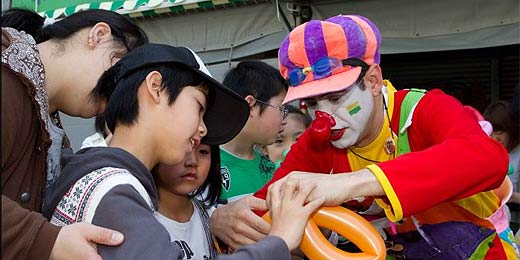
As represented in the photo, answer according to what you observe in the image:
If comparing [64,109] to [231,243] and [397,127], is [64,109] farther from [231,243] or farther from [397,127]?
[397,127]

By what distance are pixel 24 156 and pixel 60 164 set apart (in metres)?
0.19

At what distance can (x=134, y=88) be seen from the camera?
4.06 feet

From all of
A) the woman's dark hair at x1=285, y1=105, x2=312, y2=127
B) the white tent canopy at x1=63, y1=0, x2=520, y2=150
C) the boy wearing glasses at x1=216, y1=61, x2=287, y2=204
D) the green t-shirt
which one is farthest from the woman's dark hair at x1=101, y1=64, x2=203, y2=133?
the woman's dark hair at x1=285, y1=105, x2=312, y2=127

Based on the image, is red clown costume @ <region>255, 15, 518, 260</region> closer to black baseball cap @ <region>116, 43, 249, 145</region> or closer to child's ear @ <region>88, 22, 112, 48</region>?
black baseball cap @ <region>116, 43, 249, 145</region>

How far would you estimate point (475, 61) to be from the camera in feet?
19.2

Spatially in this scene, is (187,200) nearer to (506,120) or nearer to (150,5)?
(506,120)

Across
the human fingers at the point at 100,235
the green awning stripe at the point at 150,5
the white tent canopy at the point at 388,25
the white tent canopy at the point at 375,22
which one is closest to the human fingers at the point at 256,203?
the human fingers at the point at 100,235

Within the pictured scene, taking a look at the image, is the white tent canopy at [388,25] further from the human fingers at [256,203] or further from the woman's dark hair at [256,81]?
the human fingers at [256,203]

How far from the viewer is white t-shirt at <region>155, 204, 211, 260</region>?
1472mm

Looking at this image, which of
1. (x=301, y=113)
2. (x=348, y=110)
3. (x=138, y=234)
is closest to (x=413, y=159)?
(x=348, y=110)

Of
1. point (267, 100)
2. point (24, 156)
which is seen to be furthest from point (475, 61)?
point (24, 156)

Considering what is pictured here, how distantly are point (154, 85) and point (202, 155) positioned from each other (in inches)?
16.8

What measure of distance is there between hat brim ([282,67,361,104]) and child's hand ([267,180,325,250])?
252mm

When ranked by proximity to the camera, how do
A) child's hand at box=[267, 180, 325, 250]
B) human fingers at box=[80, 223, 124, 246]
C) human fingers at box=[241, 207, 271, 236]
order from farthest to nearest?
human fingers at box=[241, 207, 271, 236] → child's hand at box=[267, 180, 325, 250] → human fingers at box=[80, 223, 124, 246]
